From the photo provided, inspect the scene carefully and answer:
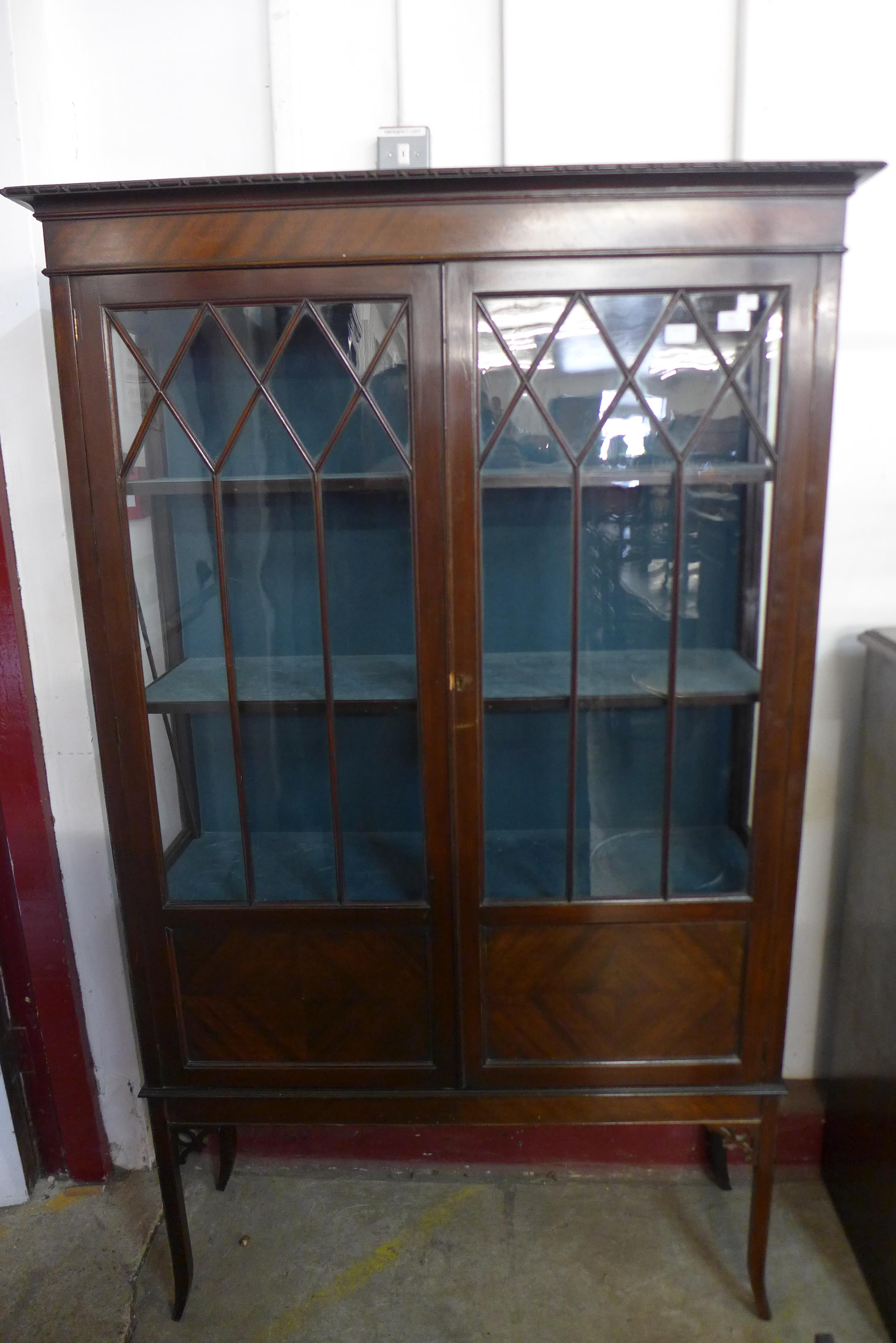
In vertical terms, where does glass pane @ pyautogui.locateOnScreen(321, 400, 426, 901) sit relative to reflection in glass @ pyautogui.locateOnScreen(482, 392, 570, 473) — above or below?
below

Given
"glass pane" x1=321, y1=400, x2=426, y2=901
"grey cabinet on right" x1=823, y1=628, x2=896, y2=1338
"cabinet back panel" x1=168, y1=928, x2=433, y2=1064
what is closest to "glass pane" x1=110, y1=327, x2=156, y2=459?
"glass pane" x1=321, y1=400, x2=426, y2=901

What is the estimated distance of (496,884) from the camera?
1246 mm

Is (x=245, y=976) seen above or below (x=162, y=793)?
below

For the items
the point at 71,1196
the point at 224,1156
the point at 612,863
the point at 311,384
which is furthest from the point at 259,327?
the point at 71,1196

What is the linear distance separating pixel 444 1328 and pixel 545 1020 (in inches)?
22.3

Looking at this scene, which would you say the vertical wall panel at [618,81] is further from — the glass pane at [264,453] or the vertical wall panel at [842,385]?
the glass pane at [264,453]

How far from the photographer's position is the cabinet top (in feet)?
3.30

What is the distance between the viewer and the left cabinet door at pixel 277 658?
1.11 meters

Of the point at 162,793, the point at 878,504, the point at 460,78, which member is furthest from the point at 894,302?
the point at 162,793

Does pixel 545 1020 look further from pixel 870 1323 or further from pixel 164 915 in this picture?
pixel 870 1323

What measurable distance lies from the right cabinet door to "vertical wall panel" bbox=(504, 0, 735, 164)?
45 centimetres

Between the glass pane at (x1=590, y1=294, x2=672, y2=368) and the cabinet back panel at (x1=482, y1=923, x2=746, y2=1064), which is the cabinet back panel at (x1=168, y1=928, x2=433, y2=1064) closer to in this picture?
the cabinet back panel at (x1=482, y1=923, x2=746, y2=1064)

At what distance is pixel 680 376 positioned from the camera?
43.8 inches

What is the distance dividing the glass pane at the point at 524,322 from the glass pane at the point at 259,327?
261 millimetres
